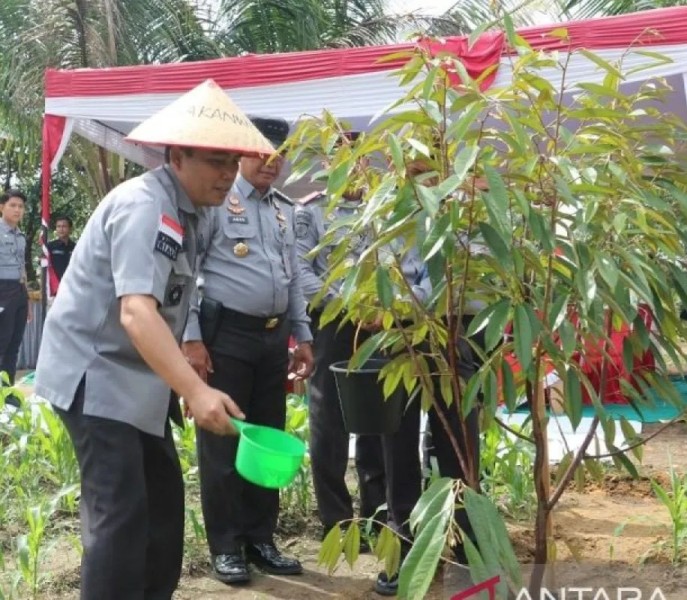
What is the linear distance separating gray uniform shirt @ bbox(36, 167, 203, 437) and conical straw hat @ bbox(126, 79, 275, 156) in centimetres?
11

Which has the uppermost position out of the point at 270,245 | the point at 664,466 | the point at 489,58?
the point at 489,58

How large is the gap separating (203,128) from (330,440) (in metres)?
1.76

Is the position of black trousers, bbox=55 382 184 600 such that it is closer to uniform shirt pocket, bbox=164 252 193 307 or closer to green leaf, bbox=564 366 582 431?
uniform shirt pocket, bbox=164 252 193 307

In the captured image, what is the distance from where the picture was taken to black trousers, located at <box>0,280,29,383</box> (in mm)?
8578

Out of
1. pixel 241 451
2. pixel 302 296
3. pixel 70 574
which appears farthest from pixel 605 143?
pixel 70 574

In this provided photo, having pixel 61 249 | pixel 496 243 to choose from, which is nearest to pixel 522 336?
pixel 496 243

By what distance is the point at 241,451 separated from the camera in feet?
7.38

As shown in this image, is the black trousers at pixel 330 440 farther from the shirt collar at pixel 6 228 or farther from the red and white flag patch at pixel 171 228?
the shirt collar at pixel 6 228

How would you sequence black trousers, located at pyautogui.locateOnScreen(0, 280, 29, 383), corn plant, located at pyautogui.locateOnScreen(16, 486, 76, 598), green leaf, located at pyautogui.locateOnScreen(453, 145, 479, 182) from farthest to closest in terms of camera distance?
black trousers, located at pyautogui.locateOnScreen(0, 280, 29, 383), corn plant, located at pyautogui.locateOnScreen(16, 486, 76, 598), green leaf, located at pyautogui.locateOnScreen(453, 145, 479, 182)

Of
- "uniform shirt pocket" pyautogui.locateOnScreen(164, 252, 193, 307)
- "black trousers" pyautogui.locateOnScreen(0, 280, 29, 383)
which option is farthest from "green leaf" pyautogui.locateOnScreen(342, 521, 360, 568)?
"black trousers" pyautogui.locateOnScreen(0, 280, 29, 383)

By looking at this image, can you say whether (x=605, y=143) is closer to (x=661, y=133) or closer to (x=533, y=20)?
(x=661, y=133)

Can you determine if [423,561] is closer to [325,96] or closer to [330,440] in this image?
[330,440]

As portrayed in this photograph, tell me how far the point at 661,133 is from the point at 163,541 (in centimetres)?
164

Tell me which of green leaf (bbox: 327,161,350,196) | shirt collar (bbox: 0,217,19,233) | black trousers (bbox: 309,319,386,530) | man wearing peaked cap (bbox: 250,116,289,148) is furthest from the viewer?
shirt collar (bbox: 0,217,19,233)
